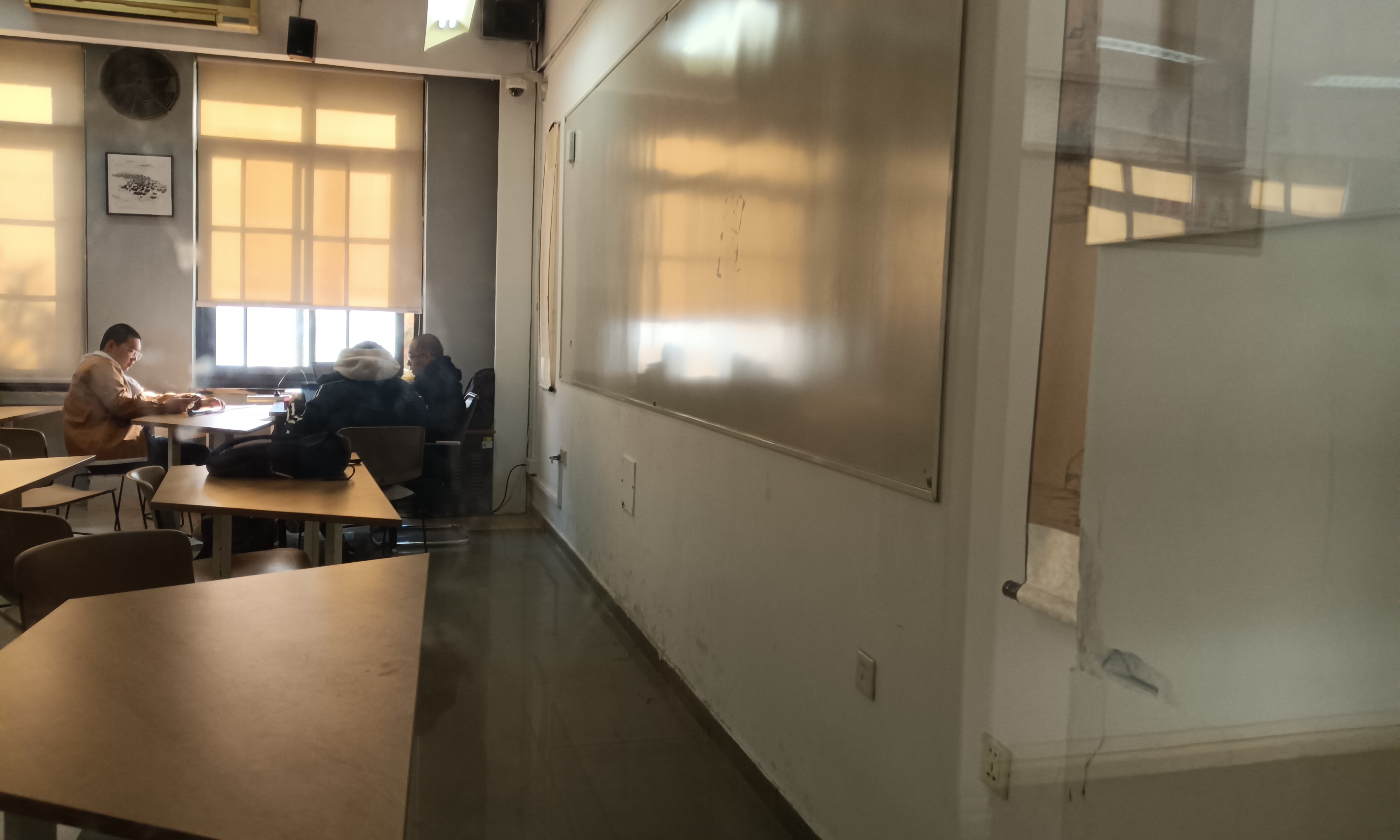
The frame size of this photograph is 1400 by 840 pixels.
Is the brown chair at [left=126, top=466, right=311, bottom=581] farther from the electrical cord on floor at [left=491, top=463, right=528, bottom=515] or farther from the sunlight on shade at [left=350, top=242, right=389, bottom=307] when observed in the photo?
the sunlight on shade at [left=350, top=242, right=389, bottom=307]

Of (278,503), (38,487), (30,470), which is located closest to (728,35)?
(278,503)

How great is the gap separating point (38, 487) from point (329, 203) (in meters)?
3.57

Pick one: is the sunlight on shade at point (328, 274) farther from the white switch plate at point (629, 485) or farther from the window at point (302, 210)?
the white switch plate at point (629, 485)

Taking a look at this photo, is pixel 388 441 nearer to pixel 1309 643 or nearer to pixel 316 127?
pixel 316 127

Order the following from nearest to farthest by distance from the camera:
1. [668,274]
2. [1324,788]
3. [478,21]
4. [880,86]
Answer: [1324,788], [880,86], [668,274], [478,21]

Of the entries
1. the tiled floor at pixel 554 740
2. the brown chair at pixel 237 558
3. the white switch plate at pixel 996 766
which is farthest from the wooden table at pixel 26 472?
the white switch plate at pixel 996 766

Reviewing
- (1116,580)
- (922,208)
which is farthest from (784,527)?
(1116,580)

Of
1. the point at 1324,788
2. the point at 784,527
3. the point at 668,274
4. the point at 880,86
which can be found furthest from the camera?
the point at 668,274

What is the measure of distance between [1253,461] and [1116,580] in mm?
295

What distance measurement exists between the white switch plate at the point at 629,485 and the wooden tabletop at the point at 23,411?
4.37 meters

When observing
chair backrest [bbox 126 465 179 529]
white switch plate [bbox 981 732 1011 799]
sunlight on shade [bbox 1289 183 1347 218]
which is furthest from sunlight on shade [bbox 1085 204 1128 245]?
chair backrest [bbox 126 465 179 529]

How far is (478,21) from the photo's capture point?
6.99 meters

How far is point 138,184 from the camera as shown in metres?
6.96

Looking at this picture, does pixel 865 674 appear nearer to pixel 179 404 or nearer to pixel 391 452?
pixel 391 452
